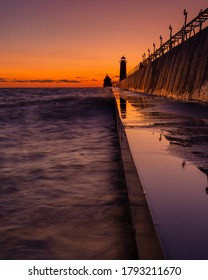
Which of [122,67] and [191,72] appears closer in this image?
[191,72]

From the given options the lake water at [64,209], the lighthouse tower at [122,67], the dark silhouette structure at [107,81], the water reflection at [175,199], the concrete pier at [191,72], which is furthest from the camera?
the dark silhouette structure at [107,81]

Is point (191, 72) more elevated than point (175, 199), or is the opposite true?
point (191, 72)

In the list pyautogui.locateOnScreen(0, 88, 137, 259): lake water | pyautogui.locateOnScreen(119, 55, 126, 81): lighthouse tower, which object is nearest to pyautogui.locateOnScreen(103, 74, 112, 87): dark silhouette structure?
pyautogui.locateOnScreen(119, 55, 126, 81): lighthouse tower

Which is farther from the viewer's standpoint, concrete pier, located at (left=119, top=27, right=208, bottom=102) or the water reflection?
concrete pier, located at (left=119, top=27, right=208, bottom=102)

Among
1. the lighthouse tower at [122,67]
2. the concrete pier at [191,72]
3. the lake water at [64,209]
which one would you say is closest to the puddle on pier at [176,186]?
the lake water at [64,209]

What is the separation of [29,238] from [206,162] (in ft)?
6.48

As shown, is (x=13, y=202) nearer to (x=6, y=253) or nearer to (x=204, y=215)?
(x=6, y=253)

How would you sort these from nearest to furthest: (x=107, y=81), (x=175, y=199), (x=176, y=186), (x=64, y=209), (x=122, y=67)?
1. (x=175, y=199)
2. (x=176, y=186)
3. (x=64, y=209)
4. (x=122, y=67)
5. (x=107, y=81)

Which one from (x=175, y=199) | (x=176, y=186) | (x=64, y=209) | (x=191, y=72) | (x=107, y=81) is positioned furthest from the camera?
(x=107, y=81)

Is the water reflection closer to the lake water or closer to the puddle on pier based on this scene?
the puddle on pier

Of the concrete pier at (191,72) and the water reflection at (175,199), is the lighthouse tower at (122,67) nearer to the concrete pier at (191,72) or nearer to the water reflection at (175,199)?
the concrete pier at (191,72)

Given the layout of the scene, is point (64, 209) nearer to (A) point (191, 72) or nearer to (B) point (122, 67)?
(A) point (191, 72)

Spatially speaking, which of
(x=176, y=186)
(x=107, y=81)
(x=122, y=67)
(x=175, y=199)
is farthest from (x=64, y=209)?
(x=107, y=81)
